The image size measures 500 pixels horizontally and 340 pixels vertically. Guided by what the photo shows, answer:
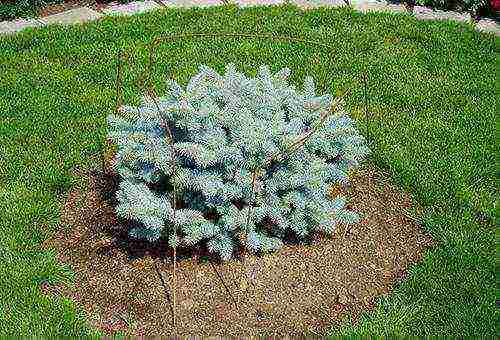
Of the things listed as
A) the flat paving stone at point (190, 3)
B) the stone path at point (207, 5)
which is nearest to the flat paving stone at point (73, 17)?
the stone path at point (207, 5)

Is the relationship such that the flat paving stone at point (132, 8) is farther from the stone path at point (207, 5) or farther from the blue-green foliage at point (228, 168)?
the blue-green foliage at point (228, 168)

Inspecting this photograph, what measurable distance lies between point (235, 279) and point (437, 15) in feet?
14.0

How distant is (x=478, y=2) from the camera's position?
24.3ft

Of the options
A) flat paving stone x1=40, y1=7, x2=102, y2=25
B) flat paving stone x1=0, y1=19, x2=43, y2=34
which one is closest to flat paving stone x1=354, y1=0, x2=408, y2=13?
flat paving stone x1=40, y1=7, x2=102, y2=25

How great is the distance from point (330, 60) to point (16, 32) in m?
2.72

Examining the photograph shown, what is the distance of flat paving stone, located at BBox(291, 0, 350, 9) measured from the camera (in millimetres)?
7457

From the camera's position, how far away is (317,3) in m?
7.52

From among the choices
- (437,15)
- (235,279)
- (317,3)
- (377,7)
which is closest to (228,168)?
(235,279)

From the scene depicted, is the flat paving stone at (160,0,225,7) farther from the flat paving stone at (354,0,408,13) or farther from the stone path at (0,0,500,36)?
the flat paving stone at (354,0,408,13)

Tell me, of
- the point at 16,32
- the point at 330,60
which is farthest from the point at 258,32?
the point at 16,32

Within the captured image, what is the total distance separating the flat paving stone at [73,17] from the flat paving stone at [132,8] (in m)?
0.13

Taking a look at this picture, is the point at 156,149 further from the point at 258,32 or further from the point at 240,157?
the point at 258,32

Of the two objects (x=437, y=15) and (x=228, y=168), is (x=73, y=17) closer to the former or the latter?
(x=437, y=15)

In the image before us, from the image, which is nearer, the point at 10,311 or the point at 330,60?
the point at 10,311
